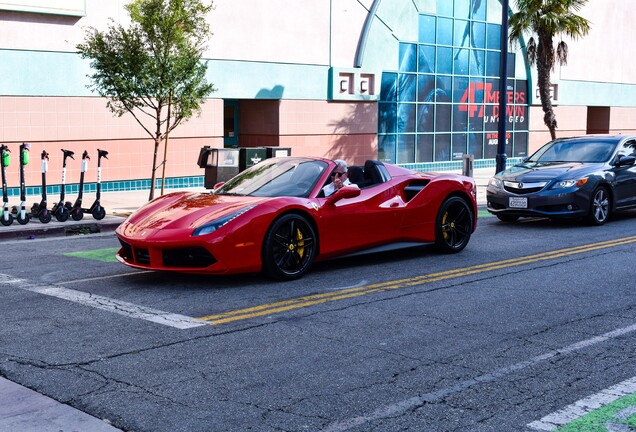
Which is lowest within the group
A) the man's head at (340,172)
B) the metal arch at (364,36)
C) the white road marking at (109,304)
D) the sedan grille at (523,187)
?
the white road marking at (109,304)

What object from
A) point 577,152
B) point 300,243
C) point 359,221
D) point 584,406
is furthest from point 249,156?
point 584,406

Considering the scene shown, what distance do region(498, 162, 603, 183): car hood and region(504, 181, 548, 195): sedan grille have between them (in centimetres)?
7

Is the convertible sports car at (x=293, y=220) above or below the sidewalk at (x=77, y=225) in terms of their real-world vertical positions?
above

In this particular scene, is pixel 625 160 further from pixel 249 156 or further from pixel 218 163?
pixel 218 163

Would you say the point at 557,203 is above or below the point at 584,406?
above

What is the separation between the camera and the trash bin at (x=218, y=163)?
1845 cm

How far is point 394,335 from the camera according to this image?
22.7ft

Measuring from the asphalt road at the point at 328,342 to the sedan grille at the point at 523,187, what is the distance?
3669 millimetres

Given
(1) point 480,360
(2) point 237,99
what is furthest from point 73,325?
(2) point 237,99

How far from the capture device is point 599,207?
1464 cm

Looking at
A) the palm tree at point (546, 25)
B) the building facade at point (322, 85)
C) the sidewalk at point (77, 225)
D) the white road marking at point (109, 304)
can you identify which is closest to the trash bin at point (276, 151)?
the sidewalk at point (77, 225)

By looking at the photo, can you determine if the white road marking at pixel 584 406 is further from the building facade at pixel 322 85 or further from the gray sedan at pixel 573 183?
the building facade at pixel 322 85

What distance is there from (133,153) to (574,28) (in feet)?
45.5

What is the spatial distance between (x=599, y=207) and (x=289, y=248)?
24.4 ft
